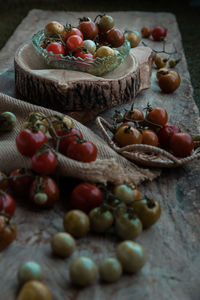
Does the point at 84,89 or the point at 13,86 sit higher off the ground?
the point at 84,89

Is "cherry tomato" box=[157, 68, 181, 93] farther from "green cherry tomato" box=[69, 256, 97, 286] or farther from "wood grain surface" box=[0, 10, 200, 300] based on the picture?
"green cherry tomato" box=[69, 256, 97, 286]

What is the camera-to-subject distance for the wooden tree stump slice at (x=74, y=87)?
77.5 inches

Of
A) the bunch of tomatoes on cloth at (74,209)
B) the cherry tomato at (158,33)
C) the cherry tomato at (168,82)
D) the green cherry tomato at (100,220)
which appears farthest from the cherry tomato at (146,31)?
the green cherry tomato at (100,220)

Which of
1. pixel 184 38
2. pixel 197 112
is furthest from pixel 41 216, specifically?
pixel 184 38

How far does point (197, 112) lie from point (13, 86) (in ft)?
3.70

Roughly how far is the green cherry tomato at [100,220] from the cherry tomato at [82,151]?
26cm

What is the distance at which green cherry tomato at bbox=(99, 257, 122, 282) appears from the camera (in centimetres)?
116

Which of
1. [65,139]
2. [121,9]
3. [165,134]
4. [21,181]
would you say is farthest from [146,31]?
[21,181]

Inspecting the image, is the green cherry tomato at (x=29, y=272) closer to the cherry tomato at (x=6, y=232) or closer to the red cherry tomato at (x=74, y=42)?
the cherry tomato at (x=6, y=232)

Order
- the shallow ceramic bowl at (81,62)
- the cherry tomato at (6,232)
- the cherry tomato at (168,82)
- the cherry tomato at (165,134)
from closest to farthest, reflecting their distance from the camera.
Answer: the cherry tomato at (6,232) < the cherry tomato at (165,134) < the shallow ceramic bowl at (81,62) < the cherry tomato at (168,82)

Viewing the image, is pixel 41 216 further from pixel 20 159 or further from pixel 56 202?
pixel 20 159

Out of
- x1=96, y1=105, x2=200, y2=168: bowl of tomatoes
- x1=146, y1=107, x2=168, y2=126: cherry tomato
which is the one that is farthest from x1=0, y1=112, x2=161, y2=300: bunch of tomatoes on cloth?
x1=146, y1=107, x2=168, y2=126: cherry tomato

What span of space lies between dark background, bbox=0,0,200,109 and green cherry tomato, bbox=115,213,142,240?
224cm

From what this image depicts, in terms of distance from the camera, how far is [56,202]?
4.99 feet
